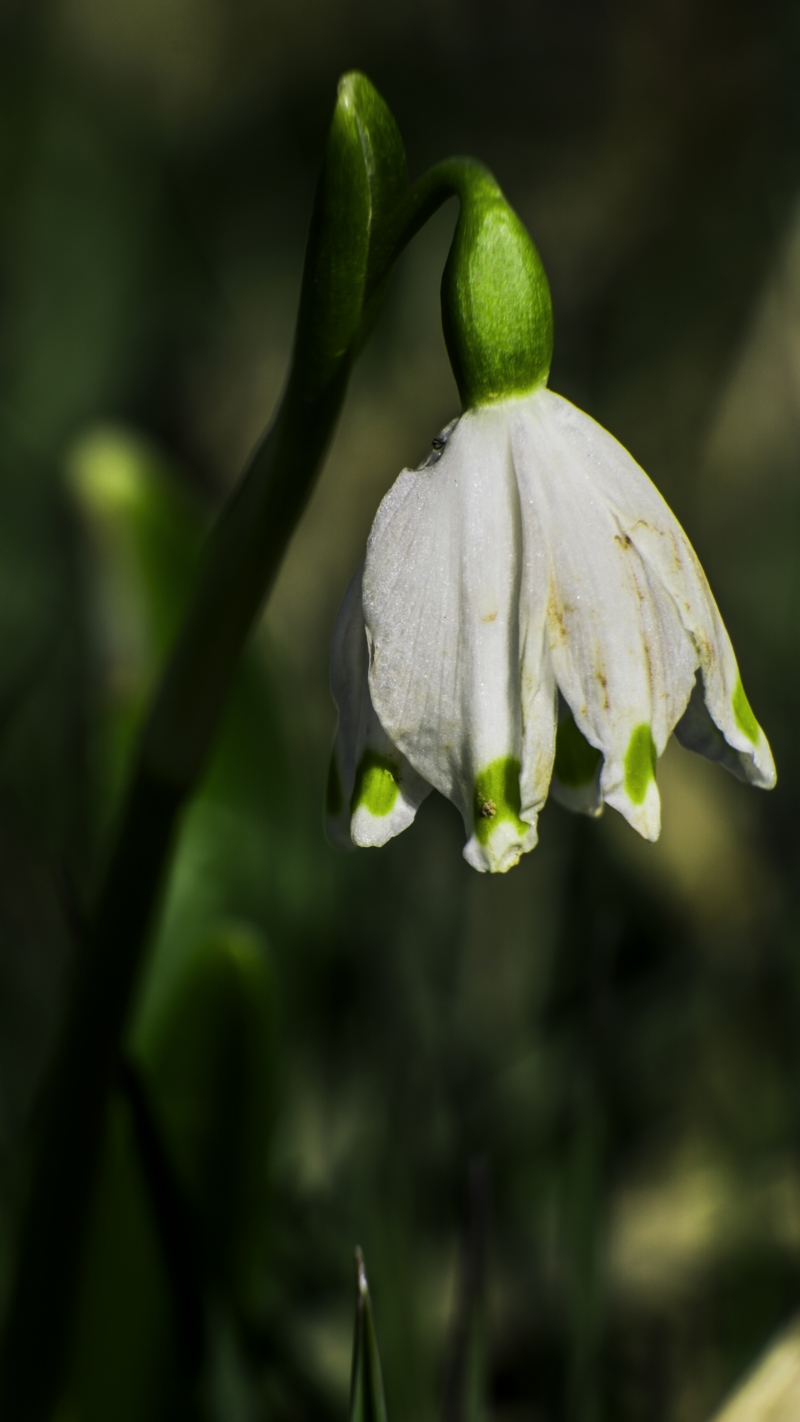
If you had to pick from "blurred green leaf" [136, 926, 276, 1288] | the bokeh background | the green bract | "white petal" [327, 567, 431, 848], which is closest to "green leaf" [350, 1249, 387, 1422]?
the bokeh background

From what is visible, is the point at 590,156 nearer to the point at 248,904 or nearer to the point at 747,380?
the point at 747,380

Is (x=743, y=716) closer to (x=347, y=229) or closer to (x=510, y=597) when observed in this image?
(x=510, y=597)

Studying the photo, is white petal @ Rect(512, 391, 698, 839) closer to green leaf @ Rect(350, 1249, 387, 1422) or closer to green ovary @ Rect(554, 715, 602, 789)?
green ovary @ Rect(554, 715, 602, 789)

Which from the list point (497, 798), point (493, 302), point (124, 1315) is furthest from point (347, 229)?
point (124, 1315)

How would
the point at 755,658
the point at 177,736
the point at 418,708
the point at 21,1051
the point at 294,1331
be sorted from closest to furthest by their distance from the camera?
1. the point at 418,708
2. the point at 177,736
3. the point at 294,1331
4. the point at 21,1051
5. the point at 755,658

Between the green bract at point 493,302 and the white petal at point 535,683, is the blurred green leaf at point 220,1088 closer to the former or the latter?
the white petal at point 535,683

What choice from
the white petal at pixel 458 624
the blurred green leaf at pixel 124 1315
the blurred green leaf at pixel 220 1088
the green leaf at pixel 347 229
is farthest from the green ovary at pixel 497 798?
the blurred green leaf at pixel 124 1315

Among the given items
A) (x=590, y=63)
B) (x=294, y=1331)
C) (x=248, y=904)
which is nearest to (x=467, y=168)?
(x=248, y=904)
